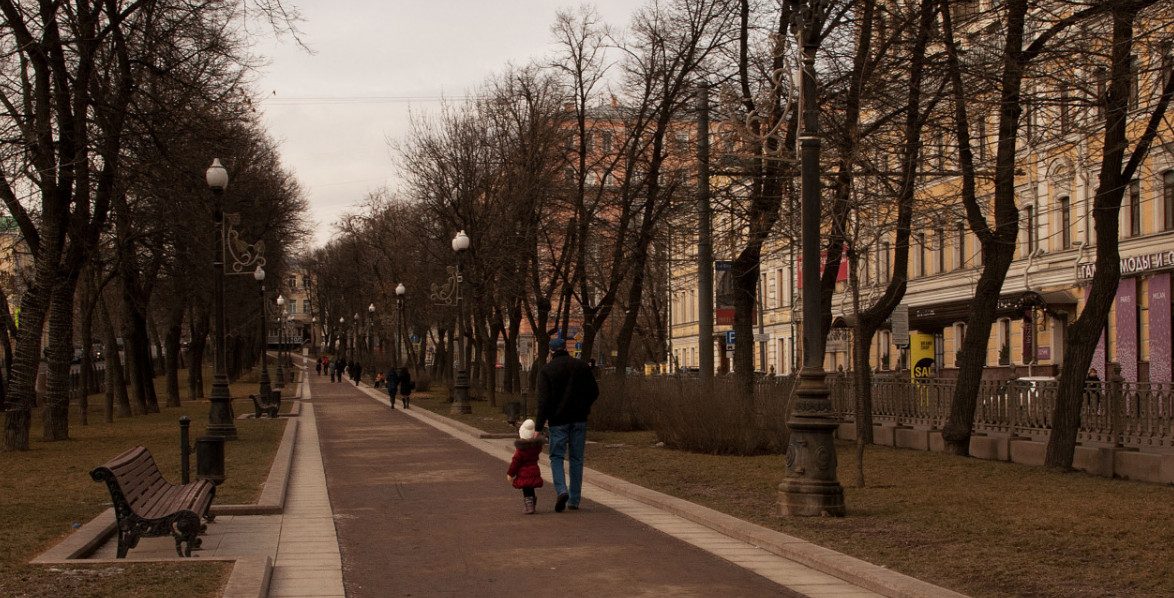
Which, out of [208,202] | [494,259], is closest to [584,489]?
[494,259]

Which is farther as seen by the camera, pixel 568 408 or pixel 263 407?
pixel 263 407

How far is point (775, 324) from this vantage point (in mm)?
71750

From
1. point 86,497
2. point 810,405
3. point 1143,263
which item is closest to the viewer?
point 810,405

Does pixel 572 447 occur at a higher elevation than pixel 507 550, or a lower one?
higher

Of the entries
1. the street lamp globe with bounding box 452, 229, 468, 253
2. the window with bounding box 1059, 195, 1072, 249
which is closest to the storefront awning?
the window with bounding box 1059, 195, 1072, 249

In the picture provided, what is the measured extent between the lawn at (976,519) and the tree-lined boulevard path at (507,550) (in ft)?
2.98

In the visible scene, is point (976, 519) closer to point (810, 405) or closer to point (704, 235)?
point (810, 405)

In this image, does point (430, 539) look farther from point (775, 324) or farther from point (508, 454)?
point (775, 324)

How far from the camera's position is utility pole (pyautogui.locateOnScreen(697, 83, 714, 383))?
82.5 feet

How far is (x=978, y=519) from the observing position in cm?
1255

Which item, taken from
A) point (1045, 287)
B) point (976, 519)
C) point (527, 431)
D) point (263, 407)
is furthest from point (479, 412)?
point (976, 519)

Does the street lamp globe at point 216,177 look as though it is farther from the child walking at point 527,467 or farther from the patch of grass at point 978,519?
the child walking at point 527,467

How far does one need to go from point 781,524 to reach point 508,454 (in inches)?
457

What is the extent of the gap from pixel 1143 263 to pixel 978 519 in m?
28.7
